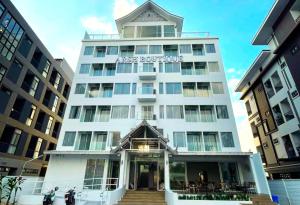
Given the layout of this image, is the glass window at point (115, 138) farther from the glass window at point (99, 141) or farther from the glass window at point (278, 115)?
the glass window at point (278, 115)

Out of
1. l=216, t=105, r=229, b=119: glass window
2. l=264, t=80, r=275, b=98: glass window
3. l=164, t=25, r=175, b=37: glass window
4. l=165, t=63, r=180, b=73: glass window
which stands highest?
l=164, t=25, r=175, b=37: glass window

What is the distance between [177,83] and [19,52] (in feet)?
69.4

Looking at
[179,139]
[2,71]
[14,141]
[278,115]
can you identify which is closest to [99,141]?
[179,139]

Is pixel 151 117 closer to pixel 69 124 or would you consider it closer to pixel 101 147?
pixel 101 147

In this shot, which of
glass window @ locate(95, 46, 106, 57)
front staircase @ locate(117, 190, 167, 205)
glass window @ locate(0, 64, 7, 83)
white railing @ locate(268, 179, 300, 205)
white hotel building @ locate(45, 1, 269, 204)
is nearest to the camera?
front staircase @ locate(117, 190, 167, 205)

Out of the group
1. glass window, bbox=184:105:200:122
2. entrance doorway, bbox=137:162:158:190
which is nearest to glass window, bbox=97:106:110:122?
entrance doorway, bbox=137:162:158:190

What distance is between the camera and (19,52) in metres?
24.3

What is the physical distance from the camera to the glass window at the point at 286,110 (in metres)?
20.0

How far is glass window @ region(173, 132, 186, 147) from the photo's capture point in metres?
19.1

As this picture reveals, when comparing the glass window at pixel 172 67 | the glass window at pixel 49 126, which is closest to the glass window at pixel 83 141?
the glass window at pixel 172 67

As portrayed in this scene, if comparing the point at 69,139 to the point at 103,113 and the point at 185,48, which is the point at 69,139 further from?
the point at 185,48

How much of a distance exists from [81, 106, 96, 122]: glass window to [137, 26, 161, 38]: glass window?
12.5 meters

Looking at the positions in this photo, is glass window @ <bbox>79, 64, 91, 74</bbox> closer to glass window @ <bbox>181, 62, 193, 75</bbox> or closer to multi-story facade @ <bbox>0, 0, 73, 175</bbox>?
multi-story facade @ <bbox>0, 0, 73, 175</bbox>

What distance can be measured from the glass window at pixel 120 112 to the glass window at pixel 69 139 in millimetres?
4671
